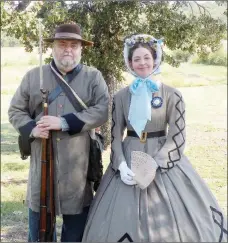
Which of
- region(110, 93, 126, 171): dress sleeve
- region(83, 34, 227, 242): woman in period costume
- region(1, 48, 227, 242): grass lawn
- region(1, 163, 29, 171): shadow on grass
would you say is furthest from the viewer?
region(1, 163, 29, 171): shadow on grass

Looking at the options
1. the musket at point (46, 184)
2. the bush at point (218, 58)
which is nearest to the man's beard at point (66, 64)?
the musket at point (46, 184)

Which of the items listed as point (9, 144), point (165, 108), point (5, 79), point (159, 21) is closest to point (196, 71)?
point (5, 79)

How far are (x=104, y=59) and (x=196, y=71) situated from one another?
17.8 meters

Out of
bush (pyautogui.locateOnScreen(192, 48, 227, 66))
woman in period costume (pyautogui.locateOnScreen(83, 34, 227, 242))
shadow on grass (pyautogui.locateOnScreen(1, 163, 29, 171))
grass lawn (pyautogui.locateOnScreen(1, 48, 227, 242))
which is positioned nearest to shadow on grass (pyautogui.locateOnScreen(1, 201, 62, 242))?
grass lawn (pyautogui.locateOnScreen(1, 48, 227, 242))

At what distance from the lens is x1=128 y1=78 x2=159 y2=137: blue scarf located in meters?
3.08

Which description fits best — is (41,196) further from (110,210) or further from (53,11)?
(53,11)

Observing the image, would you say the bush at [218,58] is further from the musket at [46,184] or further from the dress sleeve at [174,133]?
the musket at [46,184]

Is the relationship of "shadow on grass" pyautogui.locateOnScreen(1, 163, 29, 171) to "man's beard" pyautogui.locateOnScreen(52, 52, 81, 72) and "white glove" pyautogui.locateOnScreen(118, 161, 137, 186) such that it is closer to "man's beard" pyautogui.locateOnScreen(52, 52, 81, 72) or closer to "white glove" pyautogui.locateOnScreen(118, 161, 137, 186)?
"man's beard" pyautogui.locateOnScreen(52, 52, 81, 72)

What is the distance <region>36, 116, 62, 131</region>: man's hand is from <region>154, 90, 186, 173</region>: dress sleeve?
66 centimetres

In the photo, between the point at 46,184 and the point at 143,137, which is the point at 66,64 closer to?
the point at 143,137

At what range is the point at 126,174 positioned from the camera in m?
3.01

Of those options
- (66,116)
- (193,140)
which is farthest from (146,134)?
(193,140)

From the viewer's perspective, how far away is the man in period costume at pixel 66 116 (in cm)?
314

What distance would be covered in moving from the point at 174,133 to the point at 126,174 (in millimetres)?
404
